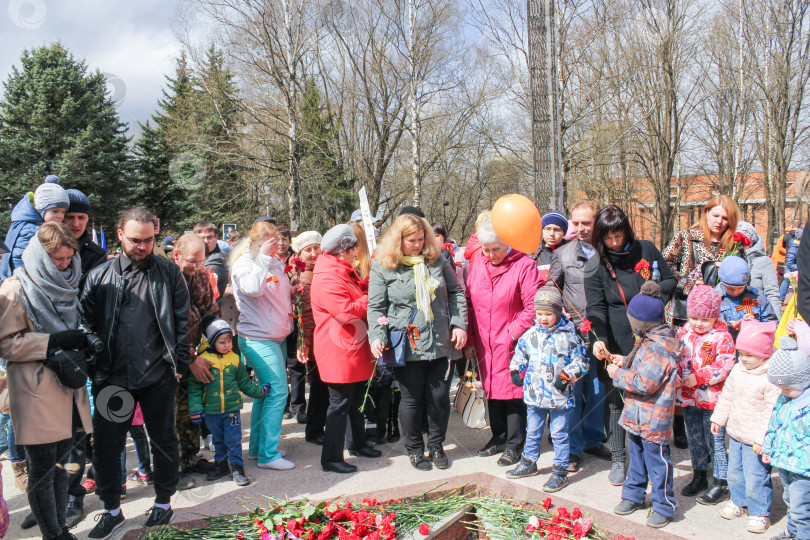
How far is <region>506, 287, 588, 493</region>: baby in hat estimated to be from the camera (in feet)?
13.4

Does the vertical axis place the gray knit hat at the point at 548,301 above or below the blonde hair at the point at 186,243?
below

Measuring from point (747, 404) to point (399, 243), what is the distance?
2629 mm

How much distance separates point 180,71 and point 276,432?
17.2 metres

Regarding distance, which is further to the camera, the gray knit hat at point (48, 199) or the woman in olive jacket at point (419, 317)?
the woman in olive jacket at point (419, 317)

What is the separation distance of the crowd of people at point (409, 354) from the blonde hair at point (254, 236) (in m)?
0.02

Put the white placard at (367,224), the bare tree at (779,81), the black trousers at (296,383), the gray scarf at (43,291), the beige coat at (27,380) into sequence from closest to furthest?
the beige coat at (27,380) → the gray scarf at (43,291) → the white placard at (367,224) → the black trousers at (296,383) → the bare tree at (779,81)

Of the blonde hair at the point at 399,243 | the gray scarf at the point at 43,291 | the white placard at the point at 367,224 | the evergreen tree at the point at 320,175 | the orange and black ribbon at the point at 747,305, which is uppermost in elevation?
the evergreen tree at the point at 320,175

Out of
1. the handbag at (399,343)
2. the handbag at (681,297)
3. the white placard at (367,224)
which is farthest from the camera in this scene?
the white placard at (367,224)

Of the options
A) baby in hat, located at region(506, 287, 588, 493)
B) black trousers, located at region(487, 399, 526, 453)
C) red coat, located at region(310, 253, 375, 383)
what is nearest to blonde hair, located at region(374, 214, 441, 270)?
red coat, located at region(310, 253, 375, 383)

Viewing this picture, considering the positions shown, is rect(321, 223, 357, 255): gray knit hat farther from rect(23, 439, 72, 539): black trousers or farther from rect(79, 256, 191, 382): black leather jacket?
rect(23, 439, 72, 539): black trousers

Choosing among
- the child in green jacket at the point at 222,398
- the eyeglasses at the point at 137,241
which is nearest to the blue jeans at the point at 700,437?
the child in green jacket at the point at 222,398

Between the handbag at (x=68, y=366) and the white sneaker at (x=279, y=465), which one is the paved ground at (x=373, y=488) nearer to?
the white sneaker at (x=279, y=465)

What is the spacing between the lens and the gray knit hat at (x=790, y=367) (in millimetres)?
3062

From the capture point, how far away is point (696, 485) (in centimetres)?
401
